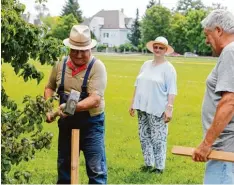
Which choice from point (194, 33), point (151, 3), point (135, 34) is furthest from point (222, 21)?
point (151, 3)

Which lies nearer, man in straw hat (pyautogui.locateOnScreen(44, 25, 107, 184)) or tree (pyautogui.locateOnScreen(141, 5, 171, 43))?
man in straw hat (pyautogui.locateOnScreen(44, 25, 107, 184))

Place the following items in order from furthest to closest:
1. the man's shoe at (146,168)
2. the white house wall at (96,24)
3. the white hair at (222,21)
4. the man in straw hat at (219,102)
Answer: the white house wall at (96,24), the man's shoe at (146,168), the white hair at (222,21), the man in straw hat at (219,102)

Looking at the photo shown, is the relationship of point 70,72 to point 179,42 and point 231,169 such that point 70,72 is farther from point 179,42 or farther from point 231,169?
point 179,42

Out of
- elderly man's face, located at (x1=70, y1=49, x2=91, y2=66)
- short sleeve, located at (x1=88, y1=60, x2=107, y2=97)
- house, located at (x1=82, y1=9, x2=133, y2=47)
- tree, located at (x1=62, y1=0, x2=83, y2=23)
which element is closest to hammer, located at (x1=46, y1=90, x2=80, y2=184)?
short sleeve, located at (x1=88, y1=60, x2=107, y2=97)

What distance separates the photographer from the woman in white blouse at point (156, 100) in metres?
7.74

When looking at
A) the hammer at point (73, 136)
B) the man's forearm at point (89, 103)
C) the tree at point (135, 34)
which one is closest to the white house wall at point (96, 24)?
the tree at point (135, 34)

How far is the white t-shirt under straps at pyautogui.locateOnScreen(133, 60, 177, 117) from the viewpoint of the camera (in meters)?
7.73

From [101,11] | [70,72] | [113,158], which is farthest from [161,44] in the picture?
[101,11]

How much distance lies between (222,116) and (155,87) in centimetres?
390

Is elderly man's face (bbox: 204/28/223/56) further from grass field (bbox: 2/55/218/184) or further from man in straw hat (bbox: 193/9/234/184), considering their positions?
grass field (bbox: 2/55/218/184)

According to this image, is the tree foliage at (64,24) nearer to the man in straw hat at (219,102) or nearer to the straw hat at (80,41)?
the straw hat at (80,41)

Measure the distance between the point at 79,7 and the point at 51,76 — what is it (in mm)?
111260

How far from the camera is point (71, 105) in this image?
4785 millimetres

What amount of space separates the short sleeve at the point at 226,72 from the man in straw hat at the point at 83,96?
60.6 inches
